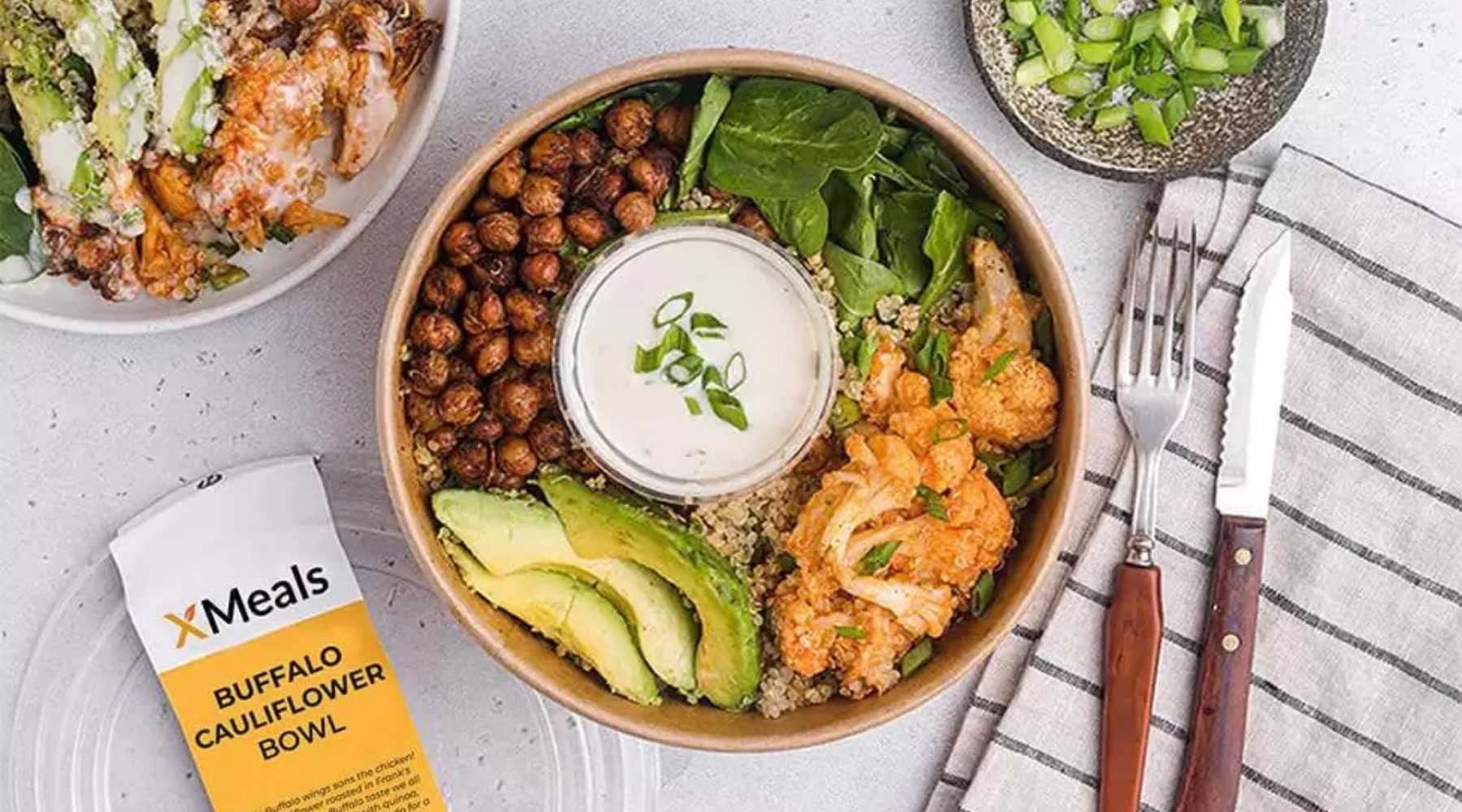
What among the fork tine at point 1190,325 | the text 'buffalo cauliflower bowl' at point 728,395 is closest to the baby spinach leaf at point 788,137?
the text 'buffalo cauliflower bowl' at point 728,395

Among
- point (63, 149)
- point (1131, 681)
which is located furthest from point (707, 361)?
point (63, 149)

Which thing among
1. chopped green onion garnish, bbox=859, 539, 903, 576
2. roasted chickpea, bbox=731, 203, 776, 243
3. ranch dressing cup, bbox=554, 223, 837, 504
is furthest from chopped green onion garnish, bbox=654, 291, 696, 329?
chopped green onion garnish, bbox=859, 539, 903, 576

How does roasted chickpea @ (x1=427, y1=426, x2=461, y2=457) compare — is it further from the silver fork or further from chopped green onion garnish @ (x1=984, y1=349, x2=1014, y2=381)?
the silver fork

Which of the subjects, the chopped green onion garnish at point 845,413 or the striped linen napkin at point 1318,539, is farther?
the striped linen napkin at point 1318,539

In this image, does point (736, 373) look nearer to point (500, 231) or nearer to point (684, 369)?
point (684, 369)

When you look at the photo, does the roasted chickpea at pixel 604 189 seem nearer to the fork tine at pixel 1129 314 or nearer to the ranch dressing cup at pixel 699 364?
the ranch dressing cup at pixel 699 364

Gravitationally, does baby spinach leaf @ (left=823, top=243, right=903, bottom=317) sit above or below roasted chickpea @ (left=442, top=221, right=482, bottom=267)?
below

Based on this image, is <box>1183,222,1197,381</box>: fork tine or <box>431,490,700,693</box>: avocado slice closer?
<box>431,490,700,693</box>: avocado slice

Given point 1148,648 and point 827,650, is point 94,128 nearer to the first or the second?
point 827,650
